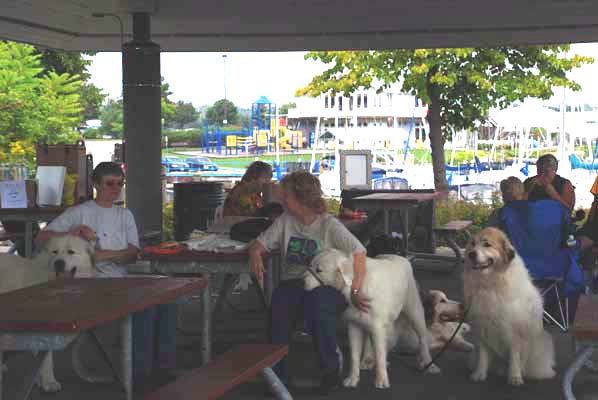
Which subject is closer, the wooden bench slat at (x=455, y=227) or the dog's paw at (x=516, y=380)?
the dog's paw at (x=516, y=380)

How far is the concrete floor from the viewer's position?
5.57 metres

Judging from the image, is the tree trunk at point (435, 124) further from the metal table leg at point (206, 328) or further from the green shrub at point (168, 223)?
the metal table leg at point (206, 328)

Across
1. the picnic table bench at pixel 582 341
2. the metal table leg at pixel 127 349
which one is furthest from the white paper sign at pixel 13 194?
the picnic table bench at pixel 582 341

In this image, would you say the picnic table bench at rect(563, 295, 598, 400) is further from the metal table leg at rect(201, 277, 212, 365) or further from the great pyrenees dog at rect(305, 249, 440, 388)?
the metal table leg at rect(201, 277, 212, 365)

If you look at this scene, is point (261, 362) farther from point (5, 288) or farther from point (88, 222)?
point (88, 222)

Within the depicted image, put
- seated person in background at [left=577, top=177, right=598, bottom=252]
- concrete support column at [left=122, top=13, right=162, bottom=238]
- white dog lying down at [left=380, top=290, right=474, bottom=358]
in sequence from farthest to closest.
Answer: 1. concrete support column at [left=122, top=13, right=162, bottom=238]
2. seated person in background at [left=577, top=177, right=598, bottom=252]
3. white dog lying down at [left=380, top=290, right=474, bottom=358]

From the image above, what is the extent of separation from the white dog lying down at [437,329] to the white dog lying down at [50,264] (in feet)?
6.73

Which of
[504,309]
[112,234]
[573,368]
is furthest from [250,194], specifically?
[573,368]

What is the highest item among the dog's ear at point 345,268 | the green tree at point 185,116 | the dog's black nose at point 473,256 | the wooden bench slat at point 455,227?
the green tree at point 185,116

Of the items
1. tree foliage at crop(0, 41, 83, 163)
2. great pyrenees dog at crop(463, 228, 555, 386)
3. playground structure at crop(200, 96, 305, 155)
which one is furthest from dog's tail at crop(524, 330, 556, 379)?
playground structure at crop(200, 96, 305, 155)

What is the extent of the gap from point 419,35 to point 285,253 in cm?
761

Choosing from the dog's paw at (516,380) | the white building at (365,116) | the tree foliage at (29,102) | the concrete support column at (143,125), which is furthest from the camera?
the white building at (365,116)

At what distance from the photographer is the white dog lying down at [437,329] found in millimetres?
6320

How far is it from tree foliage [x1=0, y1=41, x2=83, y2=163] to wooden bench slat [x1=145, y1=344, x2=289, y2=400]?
20.7 m
